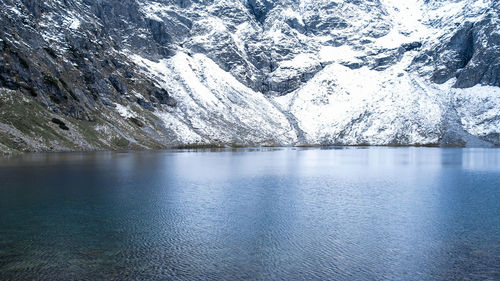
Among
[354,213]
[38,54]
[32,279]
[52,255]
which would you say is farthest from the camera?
[38,54]

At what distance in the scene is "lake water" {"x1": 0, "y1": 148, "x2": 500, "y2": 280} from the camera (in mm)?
25422

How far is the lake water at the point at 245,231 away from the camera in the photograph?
25.4 m

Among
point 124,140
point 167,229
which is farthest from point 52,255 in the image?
point 124,140

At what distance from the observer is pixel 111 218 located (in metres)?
39.1

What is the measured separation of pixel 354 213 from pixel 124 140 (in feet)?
508

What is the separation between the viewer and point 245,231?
35.1 meters

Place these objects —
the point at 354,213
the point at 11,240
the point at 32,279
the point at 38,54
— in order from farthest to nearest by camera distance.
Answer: the point at 38,54, the point at 354,213, the point at 11,240, the point at 32,279

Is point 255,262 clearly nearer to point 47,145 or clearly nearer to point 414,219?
point 414,219

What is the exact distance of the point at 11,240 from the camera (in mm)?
30797

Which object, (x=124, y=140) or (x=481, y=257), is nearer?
(x=481, y=257)

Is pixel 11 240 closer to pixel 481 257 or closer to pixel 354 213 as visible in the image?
pixel 354 213

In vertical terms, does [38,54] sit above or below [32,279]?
above

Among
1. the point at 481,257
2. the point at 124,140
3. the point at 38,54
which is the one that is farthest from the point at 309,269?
the point at 38,54

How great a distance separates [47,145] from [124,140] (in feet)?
158
